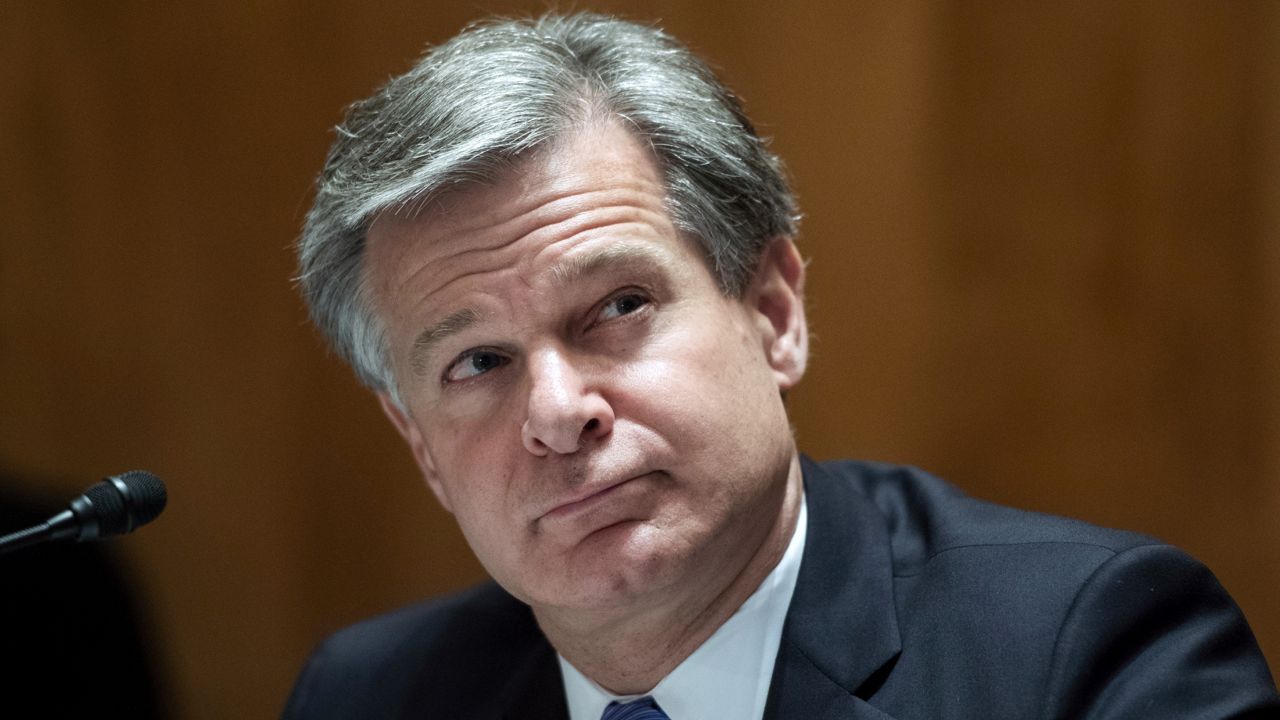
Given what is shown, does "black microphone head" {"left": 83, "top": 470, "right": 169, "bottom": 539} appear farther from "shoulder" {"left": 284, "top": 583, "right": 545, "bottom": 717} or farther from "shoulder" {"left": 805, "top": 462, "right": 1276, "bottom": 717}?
"shoulder" {"left": 805, "top": 462, "right": 1276, "bottom": 717}

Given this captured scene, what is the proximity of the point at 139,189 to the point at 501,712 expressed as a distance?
64.8 inches

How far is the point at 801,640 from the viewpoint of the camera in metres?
1.79

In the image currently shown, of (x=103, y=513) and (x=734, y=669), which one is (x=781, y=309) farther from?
(x=103, y=513)

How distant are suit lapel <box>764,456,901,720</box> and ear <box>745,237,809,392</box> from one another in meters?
0.19

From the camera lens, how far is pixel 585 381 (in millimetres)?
1707

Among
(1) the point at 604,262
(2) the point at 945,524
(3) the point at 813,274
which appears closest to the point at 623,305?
(1) the point at 604,262

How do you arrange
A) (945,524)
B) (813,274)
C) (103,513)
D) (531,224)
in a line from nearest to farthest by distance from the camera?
(103,513)
(531,224)
(945,524)
(813,274)

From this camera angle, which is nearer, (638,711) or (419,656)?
(638,711)

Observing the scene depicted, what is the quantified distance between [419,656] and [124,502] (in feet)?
2.86

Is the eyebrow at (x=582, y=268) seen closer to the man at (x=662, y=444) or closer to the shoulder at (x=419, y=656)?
the man at (x=662, y=444)

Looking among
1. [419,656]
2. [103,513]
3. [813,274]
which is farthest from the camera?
[813,274]

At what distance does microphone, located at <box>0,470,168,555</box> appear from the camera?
4.85 feet

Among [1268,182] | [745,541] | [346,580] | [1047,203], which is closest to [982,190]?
[1047,203]

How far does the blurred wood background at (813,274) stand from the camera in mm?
2414
